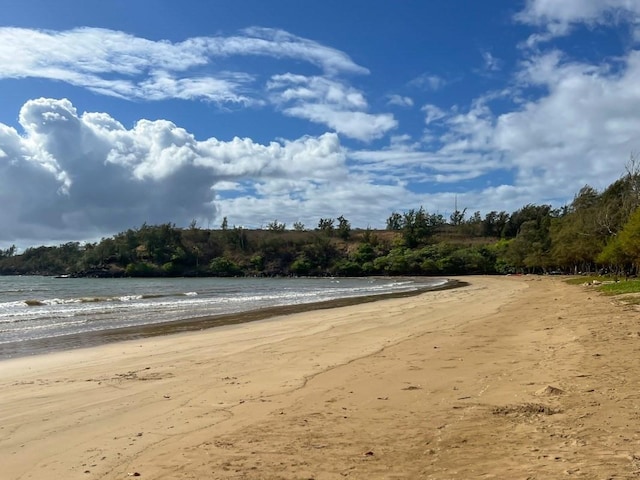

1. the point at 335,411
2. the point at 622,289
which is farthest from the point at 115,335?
the point at 622,289

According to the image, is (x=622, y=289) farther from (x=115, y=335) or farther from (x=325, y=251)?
(x=325, y=251)

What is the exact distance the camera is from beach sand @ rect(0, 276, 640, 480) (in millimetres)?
5406

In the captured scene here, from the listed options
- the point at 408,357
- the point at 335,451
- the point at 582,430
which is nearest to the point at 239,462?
the point at 335,451

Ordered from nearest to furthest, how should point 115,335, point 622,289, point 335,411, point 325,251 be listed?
point 335,411, point 115,335, point 622,289, point 325,251

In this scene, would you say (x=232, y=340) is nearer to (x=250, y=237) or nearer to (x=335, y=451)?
(x=335, y=451)

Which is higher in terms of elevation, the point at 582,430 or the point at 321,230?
the point at 321,230

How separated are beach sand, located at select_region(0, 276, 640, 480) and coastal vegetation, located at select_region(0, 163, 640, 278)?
3201 inches

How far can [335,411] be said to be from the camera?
7480mm

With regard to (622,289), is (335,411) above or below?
below

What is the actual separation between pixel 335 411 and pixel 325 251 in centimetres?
16228

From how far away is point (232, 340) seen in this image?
16.2 metres

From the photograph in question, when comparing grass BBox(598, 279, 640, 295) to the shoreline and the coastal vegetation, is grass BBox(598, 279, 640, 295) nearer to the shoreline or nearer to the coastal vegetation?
the shoreline

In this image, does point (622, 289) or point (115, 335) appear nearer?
point (115, 335)

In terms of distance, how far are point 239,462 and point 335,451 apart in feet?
3.38
